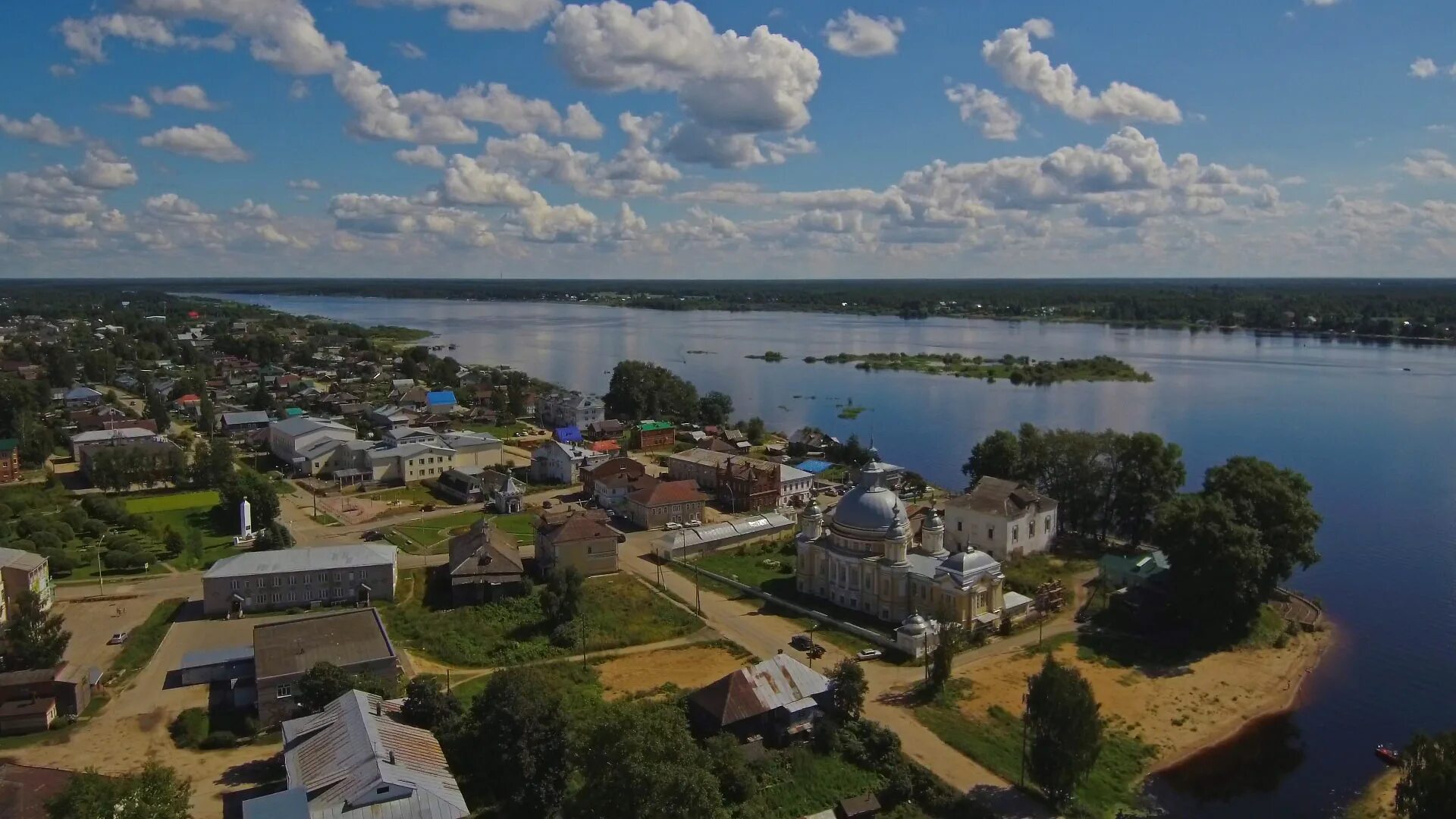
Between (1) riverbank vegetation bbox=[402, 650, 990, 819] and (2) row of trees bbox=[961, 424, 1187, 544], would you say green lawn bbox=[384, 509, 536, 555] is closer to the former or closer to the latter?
(1) riverbank vegetation bbox=[402, 650, 990, 819]

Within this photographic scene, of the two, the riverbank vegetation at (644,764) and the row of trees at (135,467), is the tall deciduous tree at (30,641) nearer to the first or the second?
the riverbank vegetation at (644,764)

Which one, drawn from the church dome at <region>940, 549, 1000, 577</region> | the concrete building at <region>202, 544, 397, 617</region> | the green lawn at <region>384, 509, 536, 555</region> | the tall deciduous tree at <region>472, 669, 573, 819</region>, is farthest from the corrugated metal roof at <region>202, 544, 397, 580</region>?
the church dome at <region>940, 549, 1000, 577</region>

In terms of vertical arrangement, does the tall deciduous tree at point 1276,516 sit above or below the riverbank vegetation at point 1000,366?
below

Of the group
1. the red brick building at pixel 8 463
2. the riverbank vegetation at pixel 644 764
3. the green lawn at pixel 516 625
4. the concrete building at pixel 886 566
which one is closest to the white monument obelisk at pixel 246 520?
the green lawn at pixel 516 625

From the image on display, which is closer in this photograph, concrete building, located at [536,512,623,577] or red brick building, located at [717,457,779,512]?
concrete building, located at [536,512,623,577]

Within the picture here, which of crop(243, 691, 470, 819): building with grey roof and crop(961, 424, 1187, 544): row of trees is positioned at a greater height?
crop(961, 424, 1187, 544): row of trees

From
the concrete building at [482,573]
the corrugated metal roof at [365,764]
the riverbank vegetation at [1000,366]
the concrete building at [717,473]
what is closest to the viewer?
the corrugated metal roof at [365,764]

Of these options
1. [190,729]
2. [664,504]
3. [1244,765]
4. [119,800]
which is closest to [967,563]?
[1244,765]
